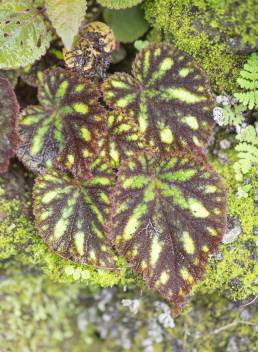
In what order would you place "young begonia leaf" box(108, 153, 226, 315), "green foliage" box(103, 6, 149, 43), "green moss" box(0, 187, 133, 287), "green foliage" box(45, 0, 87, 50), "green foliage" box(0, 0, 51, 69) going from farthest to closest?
"green foliage" box(103, 6, 149, 43)
"green moss" box(0, 187, 133, 287)
"green foliage" box(0, 0, 51, 69)
"young begonia leaf" box(108, 153, 226, 315)
"green foliage" box(45, 0, 87, 50)

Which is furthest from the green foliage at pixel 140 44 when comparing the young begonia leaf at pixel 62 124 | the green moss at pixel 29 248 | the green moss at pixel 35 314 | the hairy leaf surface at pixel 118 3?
the green moss at pixel 35 314

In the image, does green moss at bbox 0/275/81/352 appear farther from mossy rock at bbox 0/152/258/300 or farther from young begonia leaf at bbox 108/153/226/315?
young begonia leaf at bbox 108/153/226/315

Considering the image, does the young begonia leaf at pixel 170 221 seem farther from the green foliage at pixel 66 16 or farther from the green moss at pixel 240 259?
the green foliage at pixel 66 16

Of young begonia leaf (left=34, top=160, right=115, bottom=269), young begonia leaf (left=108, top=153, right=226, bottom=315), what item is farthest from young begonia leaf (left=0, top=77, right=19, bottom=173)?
young begonia leaf (left=108, top=153, right=226, bottom=315)

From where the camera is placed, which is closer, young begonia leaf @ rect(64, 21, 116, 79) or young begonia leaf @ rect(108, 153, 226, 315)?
young begonia leaf @ rect(108, 153, 226, 315)

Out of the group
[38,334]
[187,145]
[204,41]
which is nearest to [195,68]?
[204,41]

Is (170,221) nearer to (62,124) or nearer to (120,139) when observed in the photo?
(120,139)
